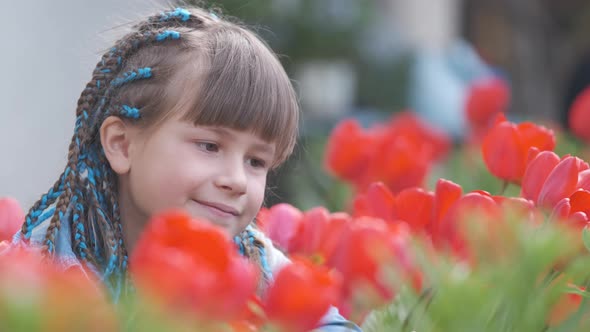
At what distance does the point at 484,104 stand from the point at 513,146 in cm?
157

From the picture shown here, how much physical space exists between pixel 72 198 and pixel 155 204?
0.36 feet

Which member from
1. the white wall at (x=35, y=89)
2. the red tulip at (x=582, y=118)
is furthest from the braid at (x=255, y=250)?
the white wall at (x=35, y=89)

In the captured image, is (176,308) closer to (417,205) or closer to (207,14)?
(417,205)

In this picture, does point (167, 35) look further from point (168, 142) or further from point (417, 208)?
point (417, 208)

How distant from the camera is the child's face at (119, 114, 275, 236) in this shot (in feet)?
3.80

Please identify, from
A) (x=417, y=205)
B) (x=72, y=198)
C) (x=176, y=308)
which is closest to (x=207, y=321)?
(x=176, y=308)

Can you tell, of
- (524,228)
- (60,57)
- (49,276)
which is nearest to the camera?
(49,276)

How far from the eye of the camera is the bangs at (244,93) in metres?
1.24

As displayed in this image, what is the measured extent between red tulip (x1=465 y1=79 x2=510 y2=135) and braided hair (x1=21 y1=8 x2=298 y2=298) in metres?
1.48

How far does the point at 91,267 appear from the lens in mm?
1149

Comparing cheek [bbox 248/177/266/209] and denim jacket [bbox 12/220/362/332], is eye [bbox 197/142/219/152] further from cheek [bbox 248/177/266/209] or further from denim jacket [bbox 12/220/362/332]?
denim jacket [bbox 12/220/362/332]

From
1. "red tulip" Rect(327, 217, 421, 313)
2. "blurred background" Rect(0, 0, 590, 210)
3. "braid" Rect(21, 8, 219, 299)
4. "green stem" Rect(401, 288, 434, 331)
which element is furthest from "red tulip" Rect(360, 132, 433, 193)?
"green stem" Rect(401, 288, 434, 331)

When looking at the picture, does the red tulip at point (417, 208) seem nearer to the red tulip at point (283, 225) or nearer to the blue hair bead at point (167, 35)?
the red tulip at point (283, 225)

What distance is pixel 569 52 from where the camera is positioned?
5.62 meters
